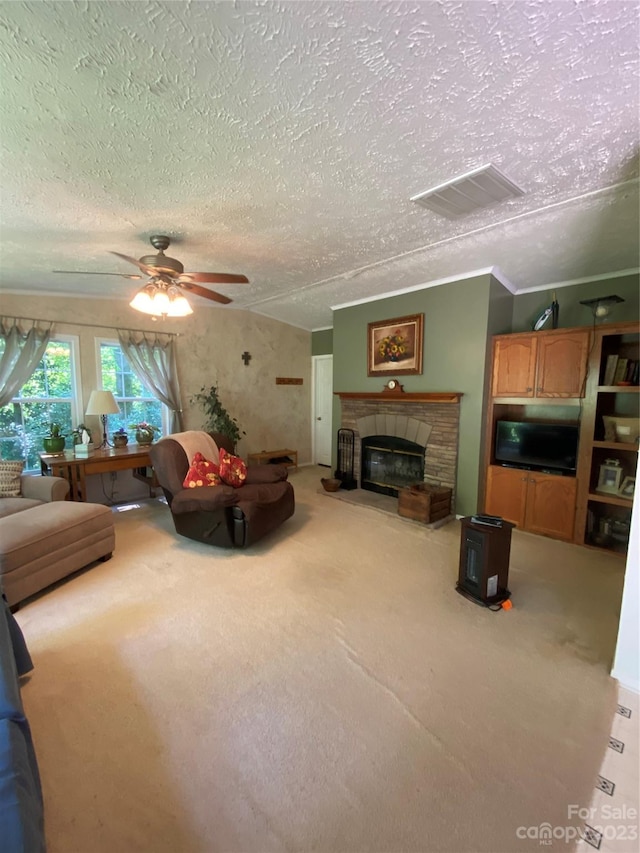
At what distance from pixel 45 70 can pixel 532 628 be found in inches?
138

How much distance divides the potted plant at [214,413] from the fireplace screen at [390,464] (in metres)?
1.94

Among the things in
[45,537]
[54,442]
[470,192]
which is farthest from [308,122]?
[54,442]

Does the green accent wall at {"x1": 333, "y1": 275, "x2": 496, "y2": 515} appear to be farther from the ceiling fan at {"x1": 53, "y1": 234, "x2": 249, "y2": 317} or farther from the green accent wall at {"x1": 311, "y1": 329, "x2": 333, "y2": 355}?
the ceiling fan at {"x1": 53, "y1": 234, "x2": 249, "y2": 317}

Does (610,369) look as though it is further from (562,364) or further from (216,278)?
(216,278)

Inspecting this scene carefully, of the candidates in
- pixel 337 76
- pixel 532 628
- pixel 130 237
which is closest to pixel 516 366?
pixel 532 628

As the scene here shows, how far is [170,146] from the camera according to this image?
5.76 feet

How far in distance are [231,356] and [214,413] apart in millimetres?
944

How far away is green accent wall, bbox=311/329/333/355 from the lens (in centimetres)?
643

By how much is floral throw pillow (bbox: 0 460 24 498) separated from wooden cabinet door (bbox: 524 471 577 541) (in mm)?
4746

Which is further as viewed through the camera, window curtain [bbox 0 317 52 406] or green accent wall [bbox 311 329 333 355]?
green accent wall [bbox 311 329 333 355]

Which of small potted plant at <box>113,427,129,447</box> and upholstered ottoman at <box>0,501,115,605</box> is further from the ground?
small potted plant at <box>113,427,129,447</box>

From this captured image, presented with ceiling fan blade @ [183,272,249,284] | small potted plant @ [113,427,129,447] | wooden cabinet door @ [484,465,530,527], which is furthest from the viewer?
small potted plant @ [113,427,129,447]

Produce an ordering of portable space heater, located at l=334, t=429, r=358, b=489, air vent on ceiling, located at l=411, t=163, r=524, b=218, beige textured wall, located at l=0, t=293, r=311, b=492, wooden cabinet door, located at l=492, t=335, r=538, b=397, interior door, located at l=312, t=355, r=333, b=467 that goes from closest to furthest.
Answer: air vent on ceiling, located at l=411, t=163, r=524, b=218 → wooden cabinet door, located at l=492, t=335, r=538, b=397 → beige textured wall, located at l=0, t=293, r=311, b=492 → portable space heater, located at l=334, t=429, r=358, b=489 → interior door, located at l=312, t=355, r=333, b=467

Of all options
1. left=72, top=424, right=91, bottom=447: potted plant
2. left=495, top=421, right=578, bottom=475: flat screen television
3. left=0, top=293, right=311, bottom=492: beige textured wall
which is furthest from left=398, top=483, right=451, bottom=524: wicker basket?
left=72, top=424, right=91, bottom=447: potted plant
